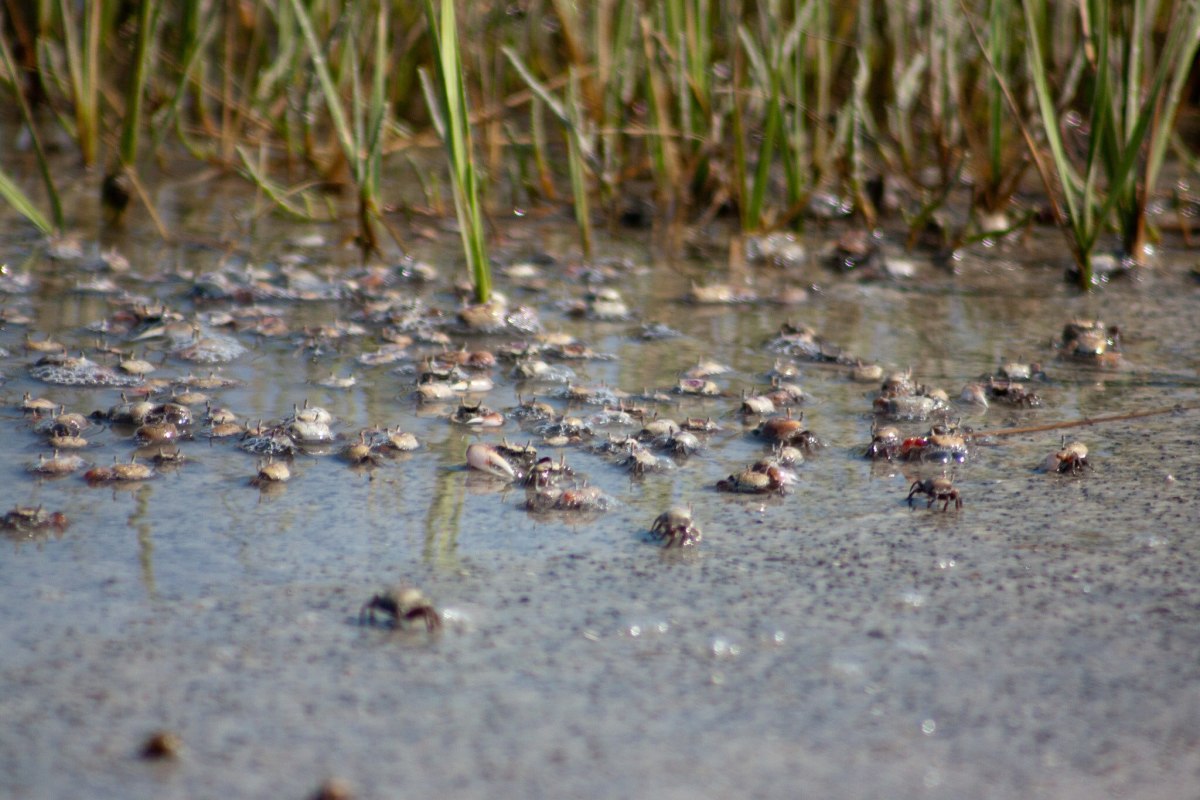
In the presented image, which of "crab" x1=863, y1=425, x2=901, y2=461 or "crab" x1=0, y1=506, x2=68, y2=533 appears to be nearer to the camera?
"crab" x1=0, y1=506, x2=68, y2=533

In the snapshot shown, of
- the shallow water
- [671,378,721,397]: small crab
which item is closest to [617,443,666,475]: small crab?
the shallow water

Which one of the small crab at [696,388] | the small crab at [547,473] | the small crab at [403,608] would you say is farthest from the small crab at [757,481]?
the small crab at [403,608]

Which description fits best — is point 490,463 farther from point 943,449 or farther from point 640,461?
point 943,449

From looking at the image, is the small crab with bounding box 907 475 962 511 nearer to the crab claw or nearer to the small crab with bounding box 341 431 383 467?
the crab claw

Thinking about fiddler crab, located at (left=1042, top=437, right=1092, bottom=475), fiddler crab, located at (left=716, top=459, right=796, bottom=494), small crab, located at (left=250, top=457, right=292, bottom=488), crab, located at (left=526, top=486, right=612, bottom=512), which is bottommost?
fiddler crab, located at (left=1042, top=437, right=1092, bottom=475)

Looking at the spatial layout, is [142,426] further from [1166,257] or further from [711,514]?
[1166,257]

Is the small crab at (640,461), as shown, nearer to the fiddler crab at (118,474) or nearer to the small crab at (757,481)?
the small crab at (757,481)

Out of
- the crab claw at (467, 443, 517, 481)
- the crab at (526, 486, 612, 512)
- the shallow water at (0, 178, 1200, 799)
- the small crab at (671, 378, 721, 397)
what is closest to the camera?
the shallow water at (0, 178, 1200, 799)
